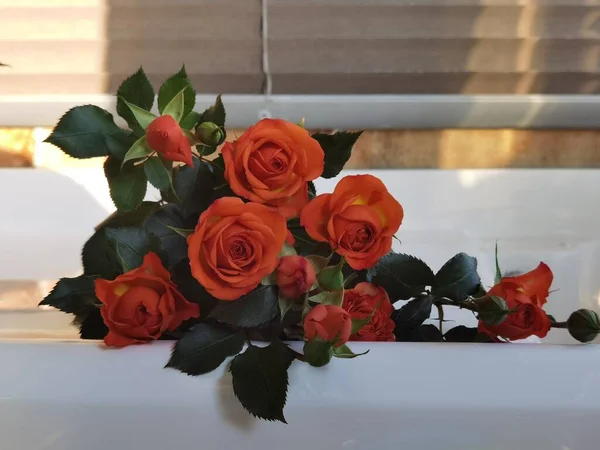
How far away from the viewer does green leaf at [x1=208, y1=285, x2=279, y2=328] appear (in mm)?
532

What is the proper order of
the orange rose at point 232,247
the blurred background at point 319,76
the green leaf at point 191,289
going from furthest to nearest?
the blurred background at point 319,76 → the green leaf at point 191,289 → the orange rose at point 232,247

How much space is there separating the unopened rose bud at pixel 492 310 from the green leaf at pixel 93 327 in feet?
1.25

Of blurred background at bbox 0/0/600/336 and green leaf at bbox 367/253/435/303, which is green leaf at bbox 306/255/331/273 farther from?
blurred background at bbox 0/0/600/336

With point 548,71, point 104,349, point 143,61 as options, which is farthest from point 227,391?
point 548,71

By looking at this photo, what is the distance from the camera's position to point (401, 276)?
639mm

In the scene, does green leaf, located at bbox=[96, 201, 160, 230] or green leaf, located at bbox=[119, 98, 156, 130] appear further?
green leaf, located at bbox=[96, 201, 160, 230]

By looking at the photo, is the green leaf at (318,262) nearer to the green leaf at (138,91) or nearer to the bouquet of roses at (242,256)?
the bouquet of roses at (242,256)

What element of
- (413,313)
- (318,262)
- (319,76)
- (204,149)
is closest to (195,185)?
(204,149)

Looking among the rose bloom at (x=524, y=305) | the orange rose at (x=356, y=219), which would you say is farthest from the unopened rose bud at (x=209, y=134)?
the rose bloom at (x=524, y=305)

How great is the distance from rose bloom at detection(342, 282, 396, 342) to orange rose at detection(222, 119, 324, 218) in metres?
0.13

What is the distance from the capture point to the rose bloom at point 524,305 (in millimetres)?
588

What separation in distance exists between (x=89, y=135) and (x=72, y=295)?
0.16 meters

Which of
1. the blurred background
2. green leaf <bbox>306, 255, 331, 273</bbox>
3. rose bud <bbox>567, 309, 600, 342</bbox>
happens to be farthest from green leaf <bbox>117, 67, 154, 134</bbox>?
the blurred background

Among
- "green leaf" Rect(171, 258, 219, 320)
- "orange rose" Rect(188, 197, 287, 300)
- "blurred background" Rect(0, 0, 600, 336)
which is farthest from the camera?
"blurred background" Rect(0, 0, 600, 336)
